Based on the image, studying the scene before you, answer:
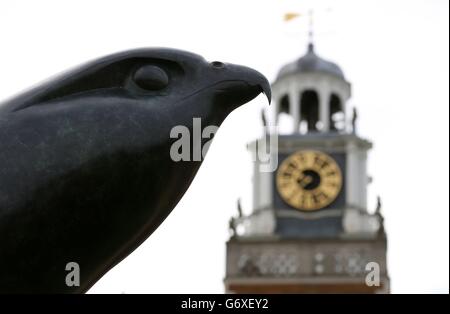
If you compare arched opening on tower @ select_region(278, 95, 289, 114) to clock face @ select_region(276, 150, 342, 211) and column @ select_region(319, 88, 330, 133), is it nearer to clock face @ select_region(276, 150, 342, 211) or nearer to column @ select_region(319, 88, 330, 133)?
column @ select_region(319, 88, 330, 133)

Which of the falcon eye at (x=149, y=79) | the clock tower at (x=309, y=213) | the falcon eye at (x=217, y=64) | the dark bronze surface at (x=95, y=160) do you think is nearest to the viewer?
the dark bronze surface at (x=95, y=160)

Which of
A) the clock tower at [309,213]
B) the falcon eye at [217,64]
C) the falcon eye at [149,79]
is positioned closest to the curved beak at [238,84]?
the falcon eye at [217,64]

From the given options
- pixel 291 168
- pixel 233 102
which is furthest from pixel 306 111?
pixel 233 102

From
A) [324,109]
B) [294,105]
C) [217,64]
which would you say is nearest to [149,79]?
[217,64]

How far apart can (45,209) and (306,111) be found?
156 ft

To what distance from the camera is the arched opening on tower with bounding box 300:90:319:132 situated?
5000cm

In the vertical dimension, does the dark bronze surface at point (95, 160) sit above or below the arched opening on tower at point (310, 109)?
below

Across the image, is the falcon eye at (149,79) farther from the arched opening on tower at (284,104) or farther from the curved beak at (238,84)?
the arched opening on tower at (284,104)

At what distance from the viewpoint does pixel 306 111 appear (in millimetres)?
51188

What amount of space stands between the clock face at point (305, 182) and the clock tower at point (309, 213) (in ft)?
0.12

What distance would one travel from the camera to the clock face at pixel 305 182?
48.9 metres

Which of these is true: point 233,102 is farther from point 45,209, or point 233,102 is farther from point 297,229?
point 297,229

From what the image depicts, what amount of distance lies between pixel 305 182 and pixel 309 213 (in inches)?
49.4

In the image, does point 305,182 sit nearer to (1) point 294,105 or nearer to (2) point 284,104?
(1) point 294,105
